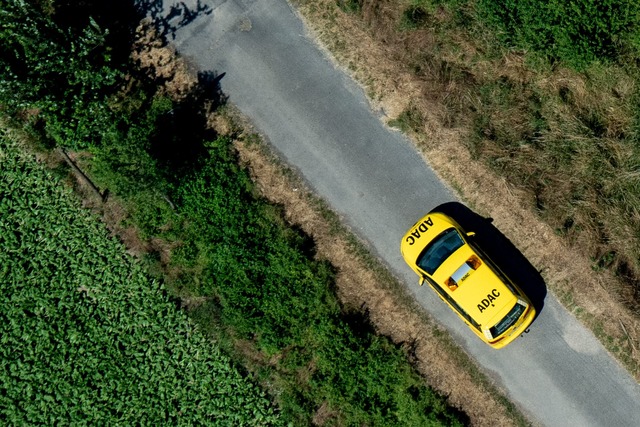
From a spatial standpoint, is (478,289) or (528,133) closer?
(478,289)

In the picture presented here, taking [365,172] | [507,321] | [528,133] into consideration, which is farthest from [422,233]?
[528,133]

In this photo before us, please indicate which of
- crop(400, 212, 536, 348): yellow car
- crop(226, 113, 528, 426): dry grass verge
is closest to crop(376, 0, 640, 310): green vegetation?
crop(400, 212, 536, 348): yellow car

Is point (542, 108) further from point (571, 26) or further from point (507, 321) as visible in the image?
point (507, 321)

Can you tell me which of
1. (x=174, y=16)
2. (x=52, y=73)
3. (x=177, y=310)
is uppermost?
(x=174, y=16)

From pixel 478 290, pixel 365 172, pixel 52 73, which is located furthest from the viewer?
pixel 365 172

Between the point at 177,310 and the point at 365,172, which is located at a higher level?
the point at 365,172

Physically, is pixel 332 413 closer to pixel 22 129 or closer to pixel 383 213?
pixel 383 213

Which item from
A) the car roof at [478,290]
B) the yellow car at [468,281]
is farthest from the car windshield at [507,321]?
the car roof at [478,290]
